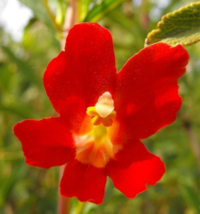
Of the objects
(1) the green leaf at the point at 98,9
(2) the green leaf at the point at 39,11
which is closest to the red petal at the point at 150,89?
(1) the green leaf at the point at 98,9

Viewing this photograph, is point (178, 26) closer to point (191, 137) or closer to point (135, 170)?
point (135, 170)

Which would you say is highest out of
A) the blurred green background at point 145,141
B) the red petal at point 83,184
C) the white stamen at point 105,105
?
the white stamen at point 105,105

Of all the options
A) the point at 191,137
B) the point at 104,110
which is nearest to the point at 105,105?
the point at 104,110

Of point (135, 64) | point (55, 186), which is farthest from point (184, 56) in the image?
point (55, 186)

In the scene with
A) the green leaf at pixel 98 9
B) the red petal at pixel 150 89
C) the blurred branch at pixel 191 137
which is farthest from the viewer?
the blurred branch at pixel 191 137

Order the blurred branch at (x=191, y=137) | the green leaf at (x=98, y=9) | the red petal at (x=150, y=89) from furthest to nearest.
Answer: the blurred branch at (x=191, y=137) → the green leaf at (x=98, y=9) → the red petal at (x=150, y=89)

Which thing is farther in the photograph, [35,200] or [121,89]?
[35,200]

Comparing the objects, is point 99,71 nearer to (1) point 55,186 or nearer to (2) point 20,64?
(2) point 20,64

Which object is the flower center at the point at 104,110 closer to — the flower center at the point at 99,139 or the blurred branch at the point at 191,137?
the flower center at the point at 99,139
